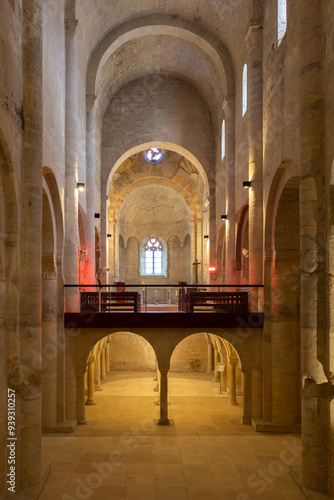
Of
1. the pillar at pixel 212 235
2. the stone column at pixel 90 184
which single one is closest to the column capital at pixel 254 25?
the stone column at pixel 90 184

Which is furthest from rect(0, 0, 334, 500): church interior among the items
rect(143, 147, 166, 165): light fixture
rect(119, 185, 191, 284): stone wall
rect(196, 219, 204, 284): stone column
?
rect(119, 185, 191, 284): stone wall

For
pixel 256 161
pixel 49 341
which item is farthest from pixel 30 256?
pixel 256 161

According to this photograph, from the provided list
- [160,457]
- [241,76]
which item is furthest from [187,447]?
[241,76]

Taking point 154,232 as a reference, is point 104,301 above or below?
below

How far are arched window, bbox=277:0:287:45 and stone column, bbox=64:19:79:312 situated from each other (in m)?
6.89

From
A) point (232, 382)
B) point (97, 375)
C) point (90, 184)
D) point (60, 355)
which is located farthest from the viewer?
point (90, 184)

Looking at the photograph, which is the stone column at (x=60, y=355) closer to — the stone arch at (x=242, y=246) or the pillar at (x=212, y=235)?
the stone arch at (x=242, y=246)

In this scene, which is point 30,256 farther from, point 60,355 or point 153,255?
point 153,255

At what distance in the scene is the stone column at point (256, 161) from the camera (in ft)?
48.4

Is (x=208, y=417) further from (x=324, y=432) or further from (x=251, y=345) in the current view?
(x=324, y=432)

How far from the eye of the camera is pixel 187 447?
40.9ft

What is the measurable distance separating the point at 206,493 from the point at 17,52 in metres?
10.4

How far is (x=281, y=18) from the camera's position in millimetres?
12969

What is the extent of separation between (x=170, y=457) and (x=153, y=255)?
27390mm
